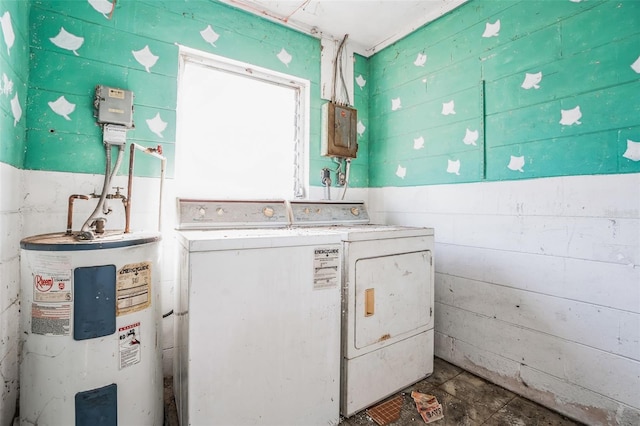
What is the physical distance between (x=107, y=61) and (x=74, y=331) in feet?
4.99

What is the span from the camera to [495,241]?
6.47 ft

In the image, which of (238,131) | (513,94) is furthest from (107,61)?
(513,94)

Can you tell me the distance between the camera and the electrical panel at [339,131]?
2.57m

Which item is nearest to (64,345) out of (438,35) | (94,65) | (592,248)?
(94,65)

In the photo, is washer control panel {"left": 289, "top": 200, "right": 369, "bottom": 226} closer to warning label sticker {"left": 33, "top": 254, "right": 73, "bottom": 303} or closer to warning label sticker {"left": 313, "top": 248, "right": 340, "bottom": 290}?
warning label sticker {"left": 313, "top": 248, "right": 340, "bottom": 290}

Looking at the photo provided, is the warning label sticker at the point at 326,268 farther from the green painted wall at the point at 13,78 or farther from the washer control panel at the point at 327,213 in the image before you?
the green painted wall at the point at 13,78

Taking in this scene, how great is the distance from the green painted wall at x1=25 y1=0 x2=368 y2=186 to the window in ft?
0.38

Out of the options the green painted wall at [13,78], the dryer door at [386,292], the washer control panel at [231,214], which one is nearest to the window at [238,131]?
the washer control panel at [231,214]

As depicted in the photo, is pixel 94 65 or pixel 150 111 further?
pixel 150 111

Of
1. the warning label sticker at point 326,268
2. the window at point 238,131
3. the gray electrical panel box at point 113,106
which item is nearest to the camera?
the warning label sticker at point 326,268

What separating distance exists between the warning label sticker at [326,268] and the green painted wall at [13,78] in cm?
146

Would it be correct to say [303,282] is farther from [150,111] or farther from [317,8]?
[317,8]

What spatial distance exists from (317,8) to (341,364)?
8.26 feet

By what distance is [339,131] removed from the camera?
2627 mm
